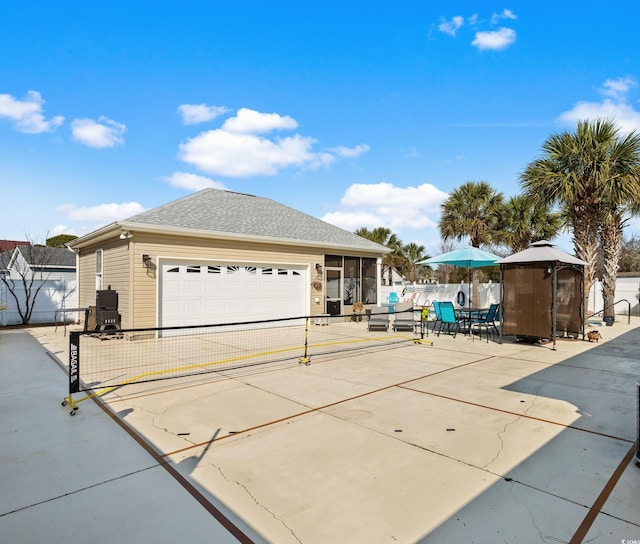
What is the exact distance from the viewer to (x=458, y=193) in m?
20.8

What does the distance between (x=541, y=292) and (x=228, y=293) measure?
937 centimetres

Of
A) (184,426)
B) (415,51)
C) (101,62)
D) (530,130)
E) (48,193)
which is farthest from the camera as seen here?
(48,193)

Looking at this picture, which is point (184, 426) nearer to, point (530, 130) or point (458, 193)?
point (530, 130)

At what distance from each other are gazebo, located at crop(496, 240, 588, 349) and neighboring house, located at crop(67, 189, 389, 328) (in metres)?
6.61

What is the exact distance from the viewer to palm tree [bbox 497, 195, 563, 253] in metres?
18.2

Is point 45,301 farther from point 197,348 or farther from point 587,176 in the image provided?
point 587,176

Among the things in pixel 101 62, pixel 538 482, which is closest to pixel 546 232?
pixel 538 482

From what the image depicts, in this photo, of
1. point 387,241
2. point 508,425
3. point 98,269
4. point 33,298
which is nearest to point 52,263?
point 33,298

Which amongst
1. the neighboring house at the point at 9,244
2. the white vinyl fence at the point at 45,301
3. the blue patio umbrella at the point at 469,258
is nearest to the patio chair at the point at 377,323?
the blue patio umbrella at the point at 469,258

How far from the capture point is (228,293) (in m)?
12.7

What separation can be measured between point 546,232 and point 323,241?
11.4 m

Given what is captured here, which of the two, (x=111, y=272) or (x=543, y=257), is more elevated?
(x=543, y=257)

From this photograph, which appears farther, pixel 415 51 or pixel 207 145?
pixel 207 145

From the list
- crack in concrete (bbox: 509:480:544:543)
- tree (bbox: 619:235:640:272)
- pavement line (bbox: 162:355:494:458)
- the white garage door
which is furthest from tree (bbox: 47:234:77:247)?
tree (bbox: 619:235:640:272)
